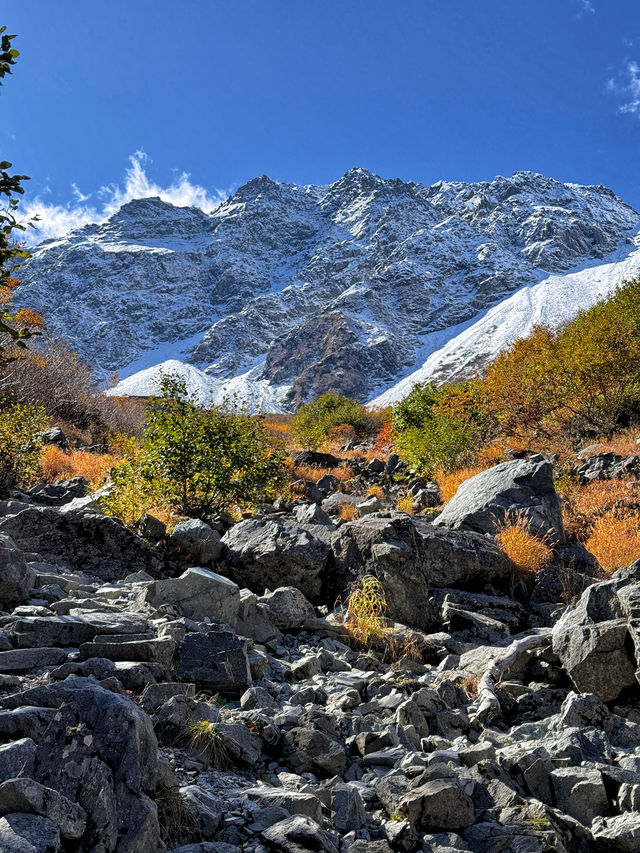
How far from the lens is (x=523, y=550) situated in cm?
720

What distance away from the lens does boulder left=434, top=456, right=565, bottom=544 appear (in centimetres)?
806

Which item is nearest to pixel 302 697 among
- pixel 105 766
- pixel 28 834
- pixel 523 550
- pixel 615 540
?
pixel 105 766

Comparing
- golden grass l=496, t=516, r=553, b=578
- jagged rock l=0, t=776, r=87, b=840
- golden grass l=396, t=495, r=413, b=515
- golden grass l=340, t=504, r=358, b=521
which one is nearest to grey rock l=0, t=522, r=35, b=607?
jagged rock l=0, t=776, r=87, b=840

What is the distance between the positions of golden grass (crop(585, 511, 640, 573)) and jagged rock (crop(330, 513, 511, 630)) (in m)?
1.66

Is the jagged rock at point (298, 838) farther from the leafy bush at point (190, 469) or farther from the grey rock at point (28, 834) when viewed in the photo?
the leafy bush at point (190, 469)

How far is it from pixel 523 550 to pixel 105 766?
6156 mm

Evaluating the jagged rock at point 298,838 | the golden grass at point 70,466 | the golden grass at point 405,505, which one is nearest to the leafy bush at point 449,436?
the golden grass at point 405,505

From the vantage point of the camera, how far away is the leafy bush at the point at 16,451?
380 inches

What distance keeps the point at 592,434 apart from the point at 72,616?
16.5 m

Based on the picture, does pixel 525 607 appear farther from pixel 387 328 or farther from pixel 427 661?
pixel 387 328

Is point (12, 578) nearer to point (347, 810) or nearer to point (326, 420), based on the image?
point (347, 810)

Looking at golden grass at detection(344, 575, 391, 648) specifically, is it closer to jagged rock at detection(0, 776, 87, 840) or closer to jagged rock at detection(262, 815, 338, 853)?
jagged rock at detection(262, 815, 338, 853)

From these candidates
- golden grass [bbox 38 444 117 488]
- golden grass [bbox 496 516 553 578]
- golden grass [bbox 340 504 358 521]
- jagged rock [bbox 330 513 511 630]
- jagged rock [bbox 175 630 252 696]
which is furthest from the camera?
golden grass [bbox 38 444 117 488]

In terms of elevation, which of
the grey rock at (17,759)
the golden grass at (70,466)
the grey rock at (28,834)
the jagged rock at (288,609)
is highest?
the golden grass at (70,466)
